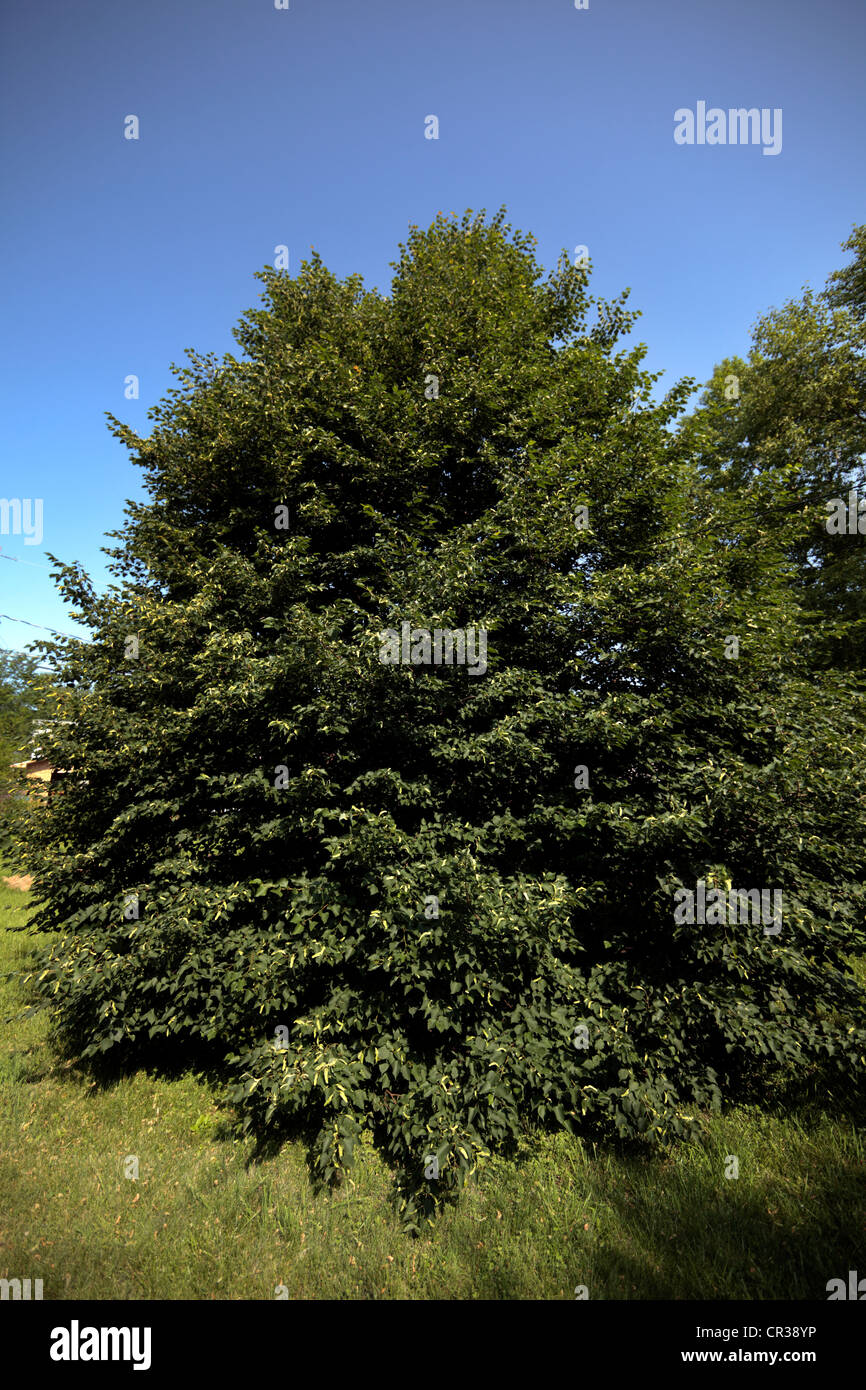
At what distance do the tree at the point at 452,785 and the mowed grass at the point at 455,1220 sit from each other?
431 mm

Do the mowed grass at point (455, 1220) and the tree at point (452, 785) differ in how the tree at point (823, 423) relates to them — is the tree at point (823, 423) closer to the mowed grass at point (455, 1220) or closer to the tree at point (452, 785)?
the tree at point (452, 785)

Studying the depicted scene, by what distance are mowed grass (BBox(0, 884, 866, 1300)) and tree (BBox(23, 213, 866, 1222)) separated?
1.41 feet

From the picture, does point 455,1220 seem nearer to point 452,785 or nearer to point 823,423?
point 452,785

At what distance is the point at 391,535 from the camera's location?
835 cm

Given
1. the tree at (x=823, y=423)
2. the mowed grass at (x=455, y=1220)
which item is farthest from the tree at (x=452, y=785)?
the tree at (x=823, y=423)

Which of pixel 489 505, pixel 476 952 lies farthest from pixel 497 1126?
pixel 489 505

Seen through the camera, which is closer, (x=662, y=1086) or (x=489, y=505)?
(x=662, y=1086)

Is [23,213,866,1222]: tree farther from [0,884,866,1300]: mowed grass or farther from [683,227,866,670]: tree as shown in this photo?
[683,227,866,670]: tree

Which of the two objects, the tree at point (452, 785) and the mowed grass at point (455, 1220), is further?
the tree at point (452, 785)

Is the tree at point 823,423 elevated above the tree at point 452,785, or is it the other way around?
the tree at point 823,423

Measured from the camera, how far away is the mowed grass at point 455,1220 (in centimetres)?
429
